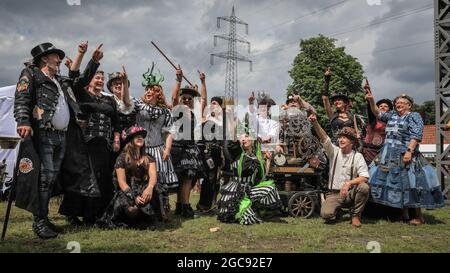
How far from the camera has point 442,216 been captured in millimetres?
6965

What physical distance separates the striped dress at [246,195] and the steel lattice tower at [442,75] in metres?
5.36

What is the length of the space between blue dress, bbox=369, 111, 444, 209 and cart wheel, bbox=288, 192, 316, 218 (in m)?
0.97

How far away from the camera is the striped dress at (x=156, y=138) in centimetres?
595

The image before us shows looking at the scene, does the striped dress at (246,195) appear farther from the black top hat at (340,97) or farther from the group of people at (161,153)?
the black top hat at (340,97)

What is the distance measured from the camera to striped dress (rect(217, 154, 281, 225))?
236 inches

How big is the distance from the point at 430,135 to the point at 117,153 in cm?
3952

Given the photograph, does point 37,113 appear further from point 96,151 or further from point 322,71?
point 322,71

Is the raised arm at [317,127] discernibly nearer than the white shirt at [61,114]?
No

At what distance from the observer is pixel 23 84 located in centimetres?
464

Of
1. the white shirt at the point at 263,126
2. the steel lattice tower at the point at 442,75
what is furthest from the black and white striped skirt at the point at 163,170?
the steel lattice tower at the point at 442,75

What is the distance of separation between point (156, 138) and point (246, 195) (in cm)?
159

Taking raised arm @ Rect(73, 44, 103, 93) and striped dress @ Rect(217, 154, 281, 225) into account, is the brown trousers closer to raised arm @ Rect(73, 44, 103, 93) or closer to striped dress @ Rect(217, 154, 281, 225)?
striped dress @ Rect(217, 154, 281, 225)

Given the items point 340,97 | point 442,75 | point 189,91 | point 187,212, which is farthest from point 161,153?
point 442,75
